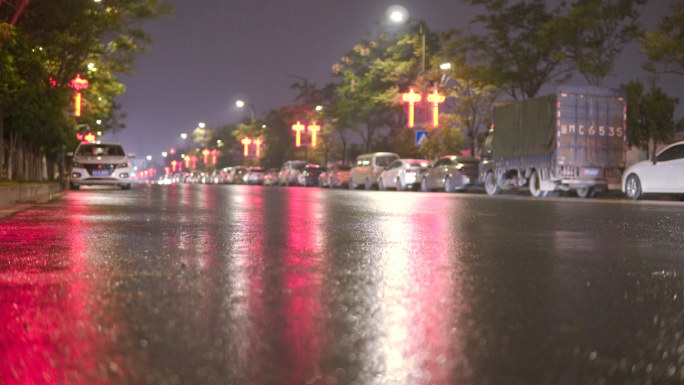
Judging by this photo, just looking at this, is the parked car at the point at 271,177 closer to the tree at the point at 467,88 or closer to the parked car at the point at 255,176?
the parked car at the point at 255,176

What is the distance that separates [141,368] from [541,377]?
172 cm

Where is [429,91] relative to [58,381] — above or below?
above

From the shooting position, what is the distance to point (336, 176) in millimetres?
45219

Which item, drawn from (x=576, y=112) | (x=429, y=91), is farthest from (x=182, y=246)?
(x=429, y=91)

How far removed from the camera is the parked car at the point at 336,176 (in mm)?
44281

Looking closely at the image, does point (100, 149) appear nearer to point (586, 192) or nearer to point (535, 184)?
point (535, 184)

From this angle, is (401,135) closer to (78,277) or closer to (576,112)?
(576,112)

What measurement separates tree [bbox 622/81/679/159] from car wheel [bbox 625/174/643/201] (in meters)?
14.1

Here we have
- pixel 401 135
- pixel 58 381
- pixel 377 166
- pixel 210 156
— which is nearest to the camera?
pixel 58 381

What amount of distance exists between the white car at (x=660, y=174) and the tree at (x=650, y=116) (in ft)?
46.7

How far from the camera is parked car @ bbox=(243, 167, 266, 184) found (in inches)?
2520

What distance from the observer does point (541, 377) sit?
3.37 m

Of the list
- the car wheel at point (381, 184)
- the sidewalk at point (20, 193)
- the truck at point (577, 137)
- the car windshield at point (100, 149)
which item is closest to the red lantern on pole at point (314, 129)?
the car wheel at point (381, 184)

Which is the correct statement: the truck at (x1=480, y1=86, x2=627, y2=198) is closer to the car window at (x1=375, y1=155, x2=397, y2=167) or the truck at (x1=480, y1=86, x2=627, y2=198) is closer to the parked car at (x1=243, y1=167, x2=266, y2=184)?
the car window at (x1=375, y1=155, x2=397, y2=167)
